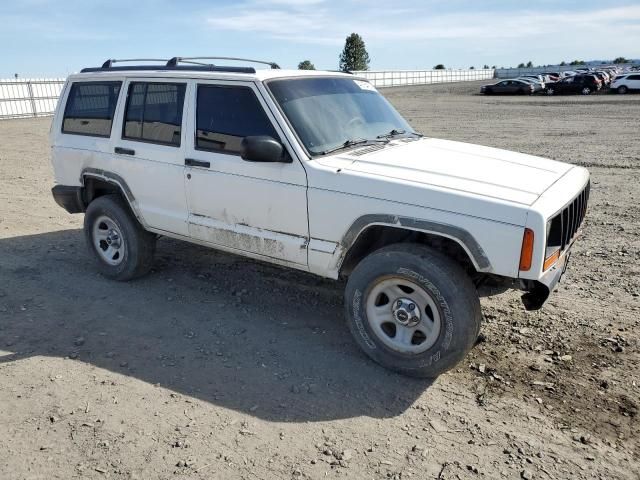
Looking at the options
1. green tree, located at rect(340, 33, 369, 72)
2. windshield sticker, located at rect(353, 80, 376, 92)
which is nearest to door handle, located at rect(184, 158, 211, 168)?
windshield sticker, located at rect(353, 80, 376, 92)

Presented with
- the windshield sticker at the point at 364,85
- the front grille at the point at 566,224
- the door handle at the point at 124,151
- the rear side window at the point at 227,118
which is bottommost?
the front grille at the point at 566,224

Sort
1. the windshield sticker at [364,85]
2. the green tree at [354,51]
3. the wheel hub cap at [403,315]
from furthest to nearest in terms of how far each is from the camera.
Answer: the green tree at [354,51] < the windshield sticker at [364,85] < the wheel hub cap at [403,315]

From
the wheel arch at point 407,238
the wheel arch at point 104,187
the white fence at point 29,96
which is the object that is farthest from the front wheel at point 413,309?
the white fence at point 29,96

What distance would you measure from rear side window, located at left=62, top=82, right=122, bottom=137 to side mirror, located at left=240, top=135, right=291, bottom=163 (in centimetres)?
214

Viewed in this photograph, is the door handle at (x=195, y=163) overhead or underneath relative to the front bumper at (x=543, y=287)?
overhead

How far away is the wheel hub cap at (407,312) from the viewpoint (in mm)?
3814

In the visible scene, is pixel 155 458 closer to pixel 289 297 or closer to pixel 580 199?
pixel 289 297

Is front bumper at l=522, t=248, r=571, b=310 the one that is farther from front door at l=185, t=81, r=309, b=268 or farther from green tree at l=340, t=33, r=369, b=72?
green tree at l=340, t=33, r=369, b=72

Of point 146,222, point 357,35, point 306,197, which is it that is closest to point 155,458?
point 306,197

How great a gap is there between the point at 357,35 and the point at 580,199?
81.4m

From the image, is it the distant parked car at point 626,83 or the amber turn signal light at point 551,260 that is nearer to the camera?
the amber turn signal light at point 551,260

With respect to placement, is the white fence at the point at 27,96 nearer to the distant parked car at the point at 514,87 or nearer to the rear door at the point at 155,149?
the rear door at the point at 155,149

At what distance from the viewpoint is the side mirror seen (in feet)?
13.0

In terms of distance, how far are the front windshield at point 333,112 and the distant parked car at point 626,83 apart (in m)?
36.1
